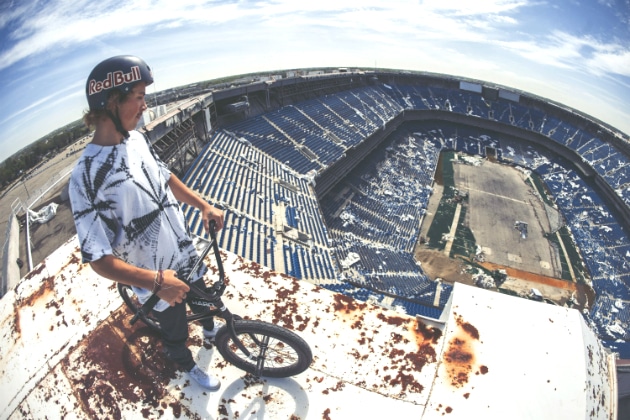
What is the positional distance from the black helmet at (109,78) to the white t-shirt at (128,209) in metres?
0.33

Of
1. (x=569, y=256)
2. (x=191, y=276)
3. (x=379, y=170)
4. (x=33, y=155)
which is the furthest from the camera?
(x=33, y=155)

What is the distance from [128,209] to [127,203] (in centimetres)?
5

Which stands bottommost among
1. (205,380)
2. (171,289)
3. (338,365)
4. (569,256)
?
(205,380)

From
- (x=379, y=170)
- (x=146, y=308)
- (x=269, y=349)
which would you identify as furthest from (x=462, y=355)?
(x=379, y=170)

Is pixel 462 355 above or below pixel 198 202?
below

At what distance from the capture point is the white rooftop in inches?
87.7

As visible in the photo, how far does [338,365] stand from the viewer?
264cm

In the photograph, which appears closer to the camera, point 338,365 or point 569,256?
point 338,365

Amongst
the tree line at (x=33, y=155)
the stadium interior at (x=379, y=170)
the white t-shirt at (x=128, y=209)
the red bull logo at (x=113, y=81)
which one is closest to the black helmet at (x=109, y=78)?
the red bull logo at (x=113, y=81)

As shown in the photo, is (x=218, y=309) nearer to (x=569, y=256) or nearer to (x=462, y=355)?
(x=462, y=355)

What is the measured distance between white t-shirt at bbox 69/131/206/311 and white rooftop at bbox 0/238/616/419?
65 centimetres

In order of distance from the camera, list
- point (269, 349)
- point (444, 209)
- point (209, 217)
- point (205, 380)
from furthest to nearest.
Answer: point (444, 209), point (209, 217), point (269, 349), point (205, 380)

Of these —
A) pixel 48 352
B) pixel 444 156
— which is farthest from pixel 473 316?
Result: pixel 444 156

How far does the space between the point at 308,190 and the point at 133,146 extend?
14868 mm
